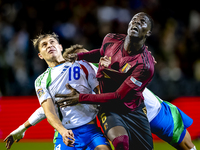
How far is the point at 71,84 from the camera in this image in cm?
356

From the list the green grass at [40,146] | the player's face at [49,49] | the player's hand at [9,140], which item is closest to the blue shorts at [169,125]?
the player's face at [49,49]

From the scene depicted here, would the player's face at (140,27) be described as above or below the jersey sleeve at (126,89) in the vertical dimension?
above

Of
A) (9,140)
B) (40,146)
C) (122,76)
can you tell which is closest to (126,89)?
(122,76)

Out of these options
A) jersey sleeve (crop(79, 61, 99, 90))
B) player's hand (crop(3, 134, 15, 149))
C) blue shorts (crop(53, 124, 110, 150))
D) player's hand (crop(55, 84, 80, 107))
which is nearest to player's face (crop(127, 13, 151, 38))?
jersey sleeve (crop(79, 61, 99, 90))

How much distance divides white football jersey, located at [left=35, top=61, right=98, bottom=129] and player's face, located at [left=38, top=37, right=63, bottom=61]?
17 cm

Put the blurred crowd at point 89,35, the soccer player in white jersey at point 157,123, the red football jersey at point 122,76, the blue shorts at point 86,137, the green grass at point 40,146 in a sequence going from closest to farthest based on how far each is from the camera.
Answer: the red football jersey at point 122,76, the blue shorts at point 86,137, the soccer player in white jersey at point 157,123, the green grass at point 40,146, the blurred crowd at point 89,35

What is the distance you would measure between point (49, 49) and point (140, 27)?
1.23 metres

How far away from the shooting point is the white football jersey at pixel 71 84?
3.51m

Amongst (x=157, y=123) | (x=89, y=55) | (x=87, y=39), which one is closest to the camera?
(x=89, y=55)

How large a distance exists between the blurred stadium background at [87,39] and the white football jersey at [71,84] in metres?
3.27

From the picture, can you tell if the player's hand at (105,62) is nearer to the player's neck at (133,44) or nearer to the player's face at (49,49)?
the player's neck at (133,44)

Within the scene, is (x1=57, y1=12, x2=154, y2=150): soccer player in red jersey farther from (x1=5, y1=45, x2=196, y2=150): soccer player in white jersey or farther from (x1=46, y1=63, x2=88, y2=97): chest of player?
(x1=5, y1=45, x2=196, y2=150): soccer player in white jersey

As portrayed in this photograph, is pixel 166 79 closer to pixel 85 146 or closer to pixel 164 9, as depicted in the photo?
pixel 164 9

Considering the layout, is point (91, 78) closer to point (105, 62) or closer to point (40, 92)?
point (105, 62)
